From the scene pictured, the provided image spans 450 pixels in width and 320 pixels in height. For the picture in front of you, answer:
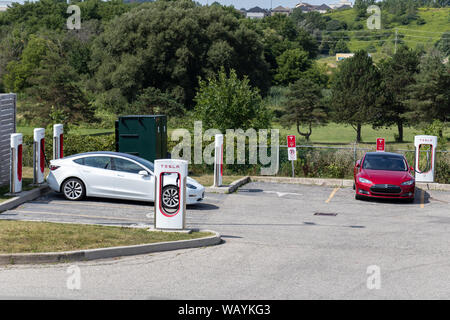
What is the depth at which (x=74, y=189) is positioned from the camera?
1695 centimetres

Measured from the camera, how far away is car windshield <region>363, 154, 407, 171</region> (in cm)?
2011

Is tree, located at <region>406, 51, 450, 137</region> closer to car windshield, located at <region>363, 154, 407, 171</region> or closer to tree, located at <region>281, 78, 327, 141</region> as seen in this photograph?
tree, located at <region>281, 78, 327, 141</region>

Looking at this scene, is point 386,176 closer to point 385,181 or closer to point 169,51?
point 385,181

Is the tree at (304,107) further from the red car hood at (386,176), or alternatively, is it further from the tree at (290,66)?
the red car hood at (386,176)

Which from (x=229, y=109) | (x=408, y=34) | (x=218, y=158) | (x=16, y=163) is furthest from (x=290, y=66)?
(x=16, y=163)

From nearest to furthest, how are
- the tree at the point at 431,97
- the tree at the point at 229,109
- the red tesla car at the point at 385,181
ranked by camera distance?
the red tesla car at the point at 385,181 < the tree at the point at 229,109 < the tree at the point at 431,97

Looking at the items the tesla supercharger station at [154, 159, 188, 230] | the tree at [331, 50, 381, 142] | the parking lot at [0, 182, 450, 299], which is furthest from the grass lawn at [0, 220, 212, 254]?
the tree at [331, 50, 381, 142]

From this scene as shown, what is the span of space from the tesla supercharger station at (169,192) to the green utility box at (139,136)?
8.78 metres

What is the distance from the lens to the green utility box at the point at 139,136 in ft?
71.8

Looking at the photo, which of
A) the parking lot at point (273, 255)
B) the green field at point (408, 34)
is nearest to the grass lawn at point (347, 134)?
the parking lot at point (273, 255)

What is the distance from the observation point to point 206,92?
28.6m

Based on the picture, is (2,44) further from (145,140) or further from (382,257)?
(382,257)

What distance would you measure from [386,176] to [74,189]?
959 cm
